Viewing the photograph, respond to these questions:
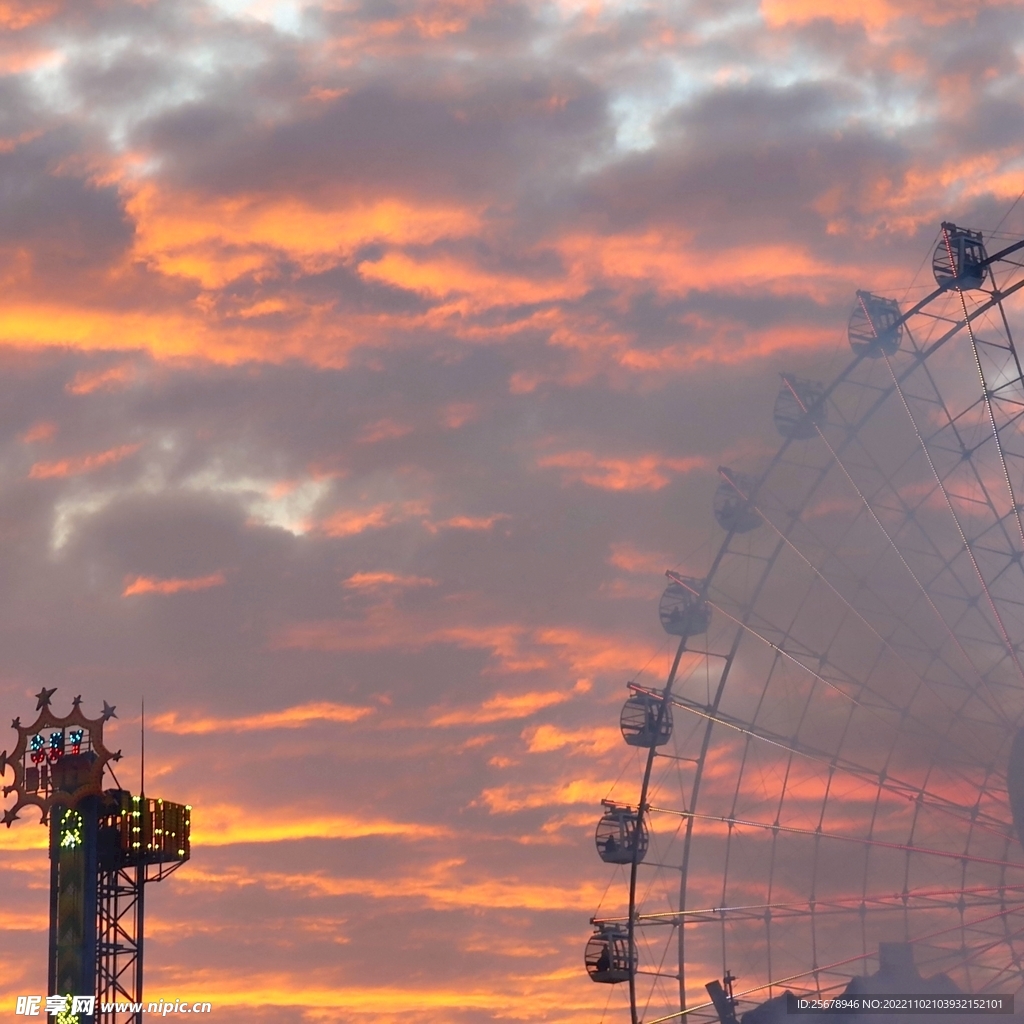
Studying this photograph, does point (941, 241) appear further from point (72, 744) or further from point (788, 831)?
point (72, 744)

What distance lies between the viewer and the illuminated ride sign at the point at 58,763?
94188 millimetres

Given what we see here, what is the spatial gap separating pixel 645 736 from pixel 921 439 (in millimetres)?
17903

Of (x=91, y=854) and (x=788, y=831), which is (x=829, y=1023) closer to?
(x=788, y=831)

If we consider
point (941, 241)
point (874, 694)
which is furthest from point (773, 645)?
point (941, 241)

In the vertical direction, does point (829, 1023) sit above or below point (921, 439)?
below

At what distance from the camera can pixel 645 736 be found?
97312mm

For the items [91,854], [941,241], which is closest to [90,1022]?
[91,854]

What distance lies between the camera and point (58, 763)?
311 ft

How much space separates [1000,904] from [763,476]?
67.7ft

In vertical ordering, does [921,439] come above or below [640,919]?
above

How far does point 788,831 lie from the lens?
9406 cm

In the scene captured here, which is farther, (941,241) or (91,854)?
(91,854)

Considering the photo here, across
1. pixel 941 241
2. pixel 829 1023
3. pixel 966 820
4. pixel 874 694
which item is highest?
pixel 941 241

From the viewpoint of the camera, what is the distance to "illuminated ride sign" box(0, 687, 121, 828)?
3708 inches
